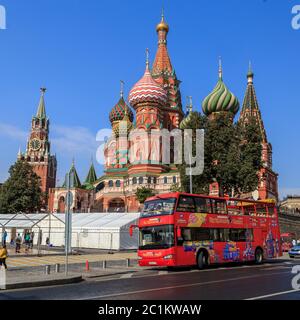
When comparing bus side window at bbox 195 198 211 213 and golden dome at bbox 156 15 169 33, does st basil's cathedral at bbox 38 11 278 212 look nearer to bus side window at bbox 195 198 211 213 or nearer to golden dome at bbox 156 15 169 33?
golden dome at bbox 156 15 169 33

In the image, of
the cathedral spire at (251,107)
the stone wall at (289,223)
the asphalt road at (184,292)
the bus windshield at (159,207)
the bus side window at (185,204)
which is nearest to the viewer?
the asphalt road at (184,292)

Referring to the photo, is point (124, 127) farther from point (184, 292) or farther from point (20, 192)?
point (184, 292)

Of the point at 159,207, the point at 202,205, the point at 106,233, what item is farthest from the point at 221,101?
the point at 159,207

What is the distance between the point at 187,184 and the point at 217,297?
28.5m

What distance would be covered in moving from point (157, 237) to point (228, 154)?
1693 centimetres

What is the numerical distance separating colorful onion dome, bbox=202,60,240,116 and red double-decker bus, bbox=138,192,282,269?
47.7 m

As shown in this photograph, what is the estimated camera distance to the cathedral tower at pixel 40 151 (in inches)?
4345

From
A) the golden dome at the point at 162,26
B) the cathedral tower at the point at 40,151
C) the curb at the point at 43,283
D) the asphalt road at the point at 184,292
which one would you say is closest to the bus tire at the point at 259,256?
the asphalt road at the point at 184,292

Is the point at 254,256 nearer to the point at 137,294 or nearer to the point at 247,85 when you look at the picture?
the point at 137,294

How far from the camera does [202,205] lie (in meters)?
21.5

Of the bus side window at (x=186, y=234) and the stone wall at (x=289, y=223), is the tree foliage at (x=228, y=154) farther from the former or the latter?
the stone wall at (x=289, y=223)

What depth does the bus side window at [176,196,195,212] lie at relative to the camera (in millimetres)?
20297

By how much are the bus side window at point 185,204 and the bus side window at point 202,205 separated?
0.39m
